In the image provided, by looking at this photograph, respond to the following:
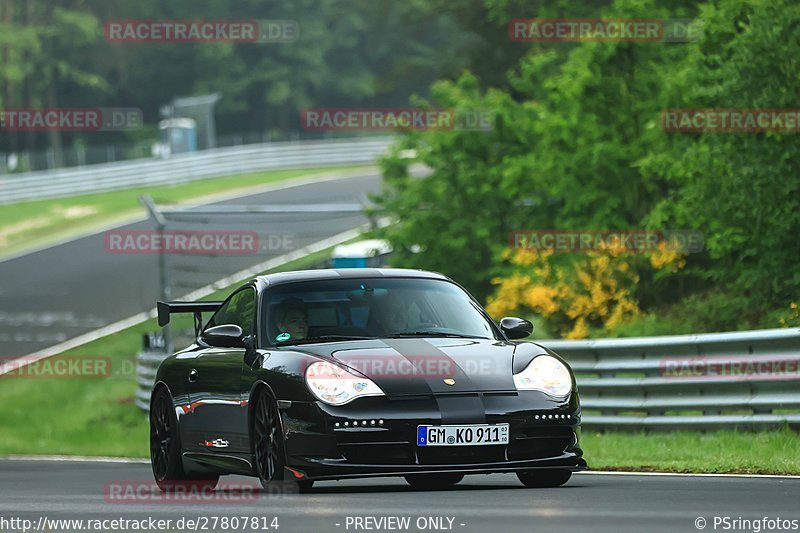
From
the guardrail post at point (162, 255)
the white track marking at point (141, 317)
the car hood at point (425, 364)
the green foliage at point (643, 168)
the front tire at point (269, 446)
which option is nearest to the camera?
the car hood at point (425, 364)

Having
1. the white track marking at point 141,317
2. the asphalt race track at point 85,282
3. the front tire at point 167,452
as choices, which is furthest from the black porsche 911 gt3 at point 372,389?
the white track marking at point 141,317

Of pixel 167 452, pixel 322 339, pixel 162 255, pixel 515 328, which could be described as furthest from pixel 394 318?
pixel 162 255

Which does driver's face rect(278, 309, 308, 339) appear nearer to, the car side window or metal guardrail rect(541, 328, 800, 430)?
the car side window

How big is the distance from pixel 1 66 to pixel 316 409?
234ft

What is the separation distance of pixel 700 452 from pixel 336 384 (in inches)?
178

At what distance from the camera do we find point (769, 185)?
19234 millimetres

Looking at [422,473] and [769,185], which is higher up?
[769,185]

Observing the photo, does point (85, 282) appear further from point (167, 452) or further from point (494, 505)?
point (494, 505)

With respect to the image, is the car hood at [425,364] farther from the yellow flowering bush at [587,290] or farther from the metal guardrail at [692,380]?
the yellow flowering bush at [587,290]

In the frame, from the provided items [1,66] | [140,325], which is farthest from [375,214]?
[1,66]

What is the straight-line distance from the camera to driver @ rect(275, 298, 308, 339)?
11.5m

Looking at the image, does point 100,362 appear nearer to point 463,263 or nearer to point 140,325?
point 140,325

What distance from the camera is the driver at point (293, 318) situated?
37.6 feet

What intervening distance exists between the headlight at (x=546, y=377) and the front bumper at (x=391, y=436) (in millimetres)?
225
